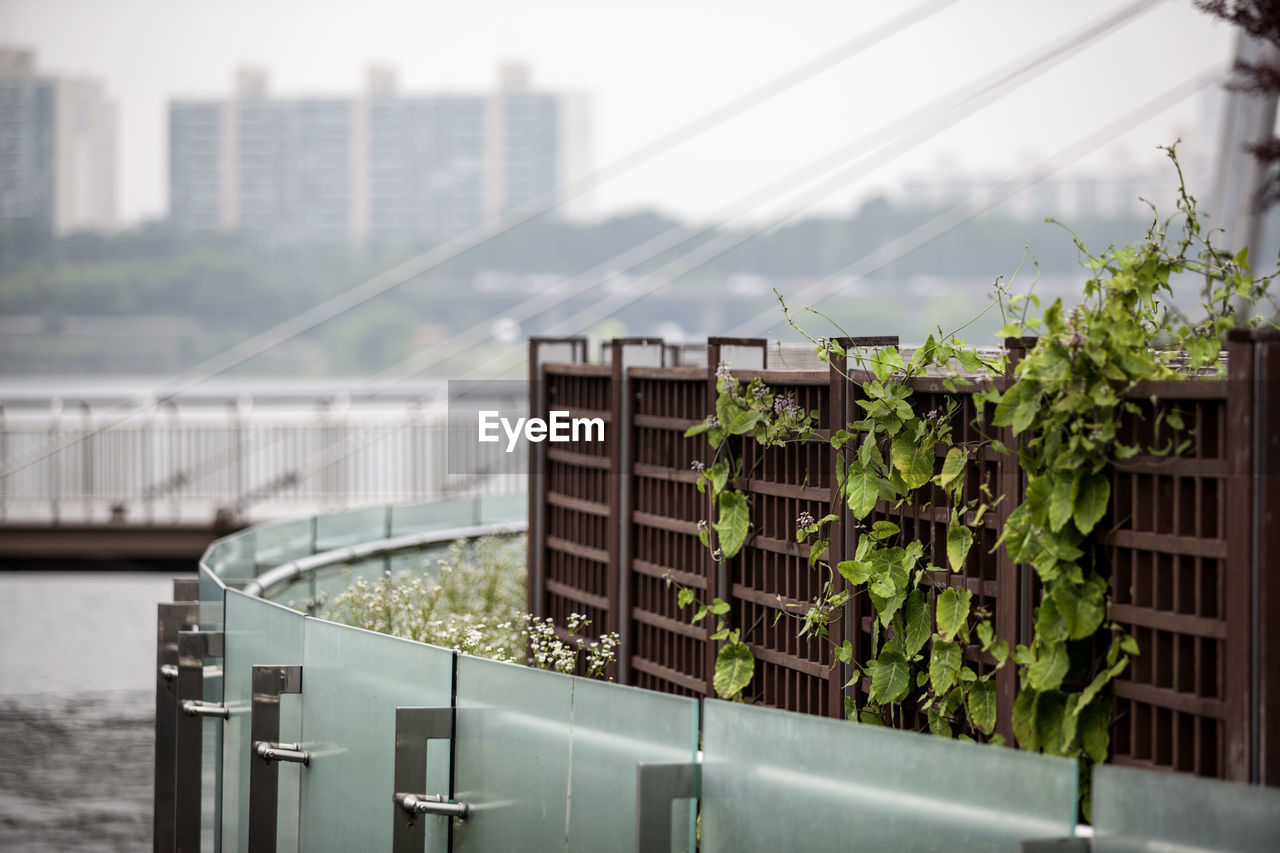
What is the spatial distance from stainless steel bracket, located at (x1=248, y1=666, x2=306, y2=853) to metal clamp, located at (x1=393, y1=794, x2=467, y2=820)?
745 millimetres

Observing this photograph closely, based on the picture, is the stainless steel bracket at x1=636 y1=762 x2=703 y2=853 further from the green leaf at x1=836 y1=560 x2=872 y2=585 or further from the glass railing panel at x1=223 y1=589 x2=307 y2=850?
the glass railing panel at x1=223 y1=589 x2=307 y2=850

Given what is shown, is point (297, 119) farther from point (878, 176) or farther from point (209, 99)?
point (878, 176)

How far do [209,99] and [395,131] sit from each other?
10020 mm

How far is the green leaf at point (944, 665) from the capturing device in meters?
3.82

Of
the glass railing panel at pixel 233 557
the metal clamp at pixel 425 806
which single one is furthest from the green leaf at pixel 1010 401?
the glass railing panel at pixel 233 557

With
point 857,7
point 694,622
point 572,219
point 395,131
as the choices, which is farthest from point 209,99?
point 694,622

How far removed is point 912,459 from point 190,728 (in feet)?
9.40

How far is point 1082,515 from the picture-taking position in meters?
3.37

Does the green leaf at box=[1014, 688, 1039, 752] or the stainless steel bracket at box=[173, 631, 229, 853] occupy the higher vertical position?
the green leaf at box=[1014, 688, 1039, 752]

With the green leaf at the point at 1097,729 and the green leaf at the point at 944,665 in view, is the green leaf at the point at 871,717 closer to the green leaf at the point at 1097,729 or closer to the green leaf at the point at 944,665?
the green leaf at the point at 944,665

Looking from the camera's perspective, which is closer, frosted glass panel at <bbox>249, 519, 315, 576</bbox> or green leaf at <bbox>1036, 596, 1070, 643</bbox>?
green leaf at <bbox>1036, 596, 1070, 643</bbox>

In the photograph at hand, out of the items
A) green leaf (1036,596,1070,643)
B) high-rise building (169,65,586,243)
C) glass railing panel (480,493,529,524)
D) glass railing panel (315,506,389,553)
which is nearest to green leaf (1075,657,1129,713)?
green leaf (1036,596,1070,643)

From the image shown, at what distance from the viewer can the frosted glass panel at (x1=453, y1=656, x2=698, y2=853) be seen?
3064mm

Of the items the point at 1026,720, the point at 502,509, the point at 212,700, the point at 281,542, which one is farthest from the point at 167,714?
the point at 502,509
